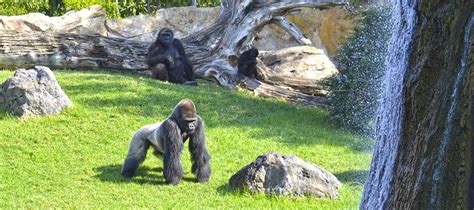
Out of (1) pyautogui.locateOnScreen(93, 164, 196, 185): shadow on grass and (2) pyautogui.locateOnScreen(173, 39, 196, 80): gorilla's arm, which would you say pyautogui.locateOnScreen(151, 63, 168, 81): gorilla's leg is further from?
(1) pyautogui.locateOnScreen(93, 164, 196, 185): shadow on grass

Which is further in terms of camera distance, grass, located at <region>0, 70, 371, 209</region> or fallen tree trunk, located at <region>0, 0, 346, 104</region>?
fallen tree trunk, located at <region>0, 0, 346, 104</region>

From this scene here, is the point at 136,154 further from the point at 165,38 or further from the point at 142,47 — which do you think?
the point at 142,47

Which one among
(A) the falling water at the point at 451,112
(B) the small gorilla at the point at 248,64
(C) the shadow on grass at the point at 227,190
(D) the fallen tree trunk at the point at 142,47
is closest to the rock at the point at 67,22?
(D) the fallen tree trunk at the point at 142,47

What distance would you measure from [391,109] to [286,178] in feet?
13.4

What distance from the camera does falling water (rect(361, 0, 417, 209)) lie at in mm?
3907

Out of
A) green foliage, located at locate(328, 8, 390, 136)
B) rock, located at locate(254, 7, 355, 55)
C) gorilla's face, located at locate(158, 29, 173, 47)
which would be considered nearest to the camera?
green foliage, located at locate(328, 8, 390, 136)

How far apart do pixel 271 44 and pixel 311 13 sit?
1579mm

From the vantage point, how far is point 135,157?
29.6 feet

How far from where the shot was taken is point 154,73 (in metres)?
15.3

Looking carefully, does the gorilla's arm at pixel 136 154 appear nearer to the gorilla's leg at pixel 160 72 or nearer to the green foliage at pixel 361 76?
the green foliage at pixel 361 76

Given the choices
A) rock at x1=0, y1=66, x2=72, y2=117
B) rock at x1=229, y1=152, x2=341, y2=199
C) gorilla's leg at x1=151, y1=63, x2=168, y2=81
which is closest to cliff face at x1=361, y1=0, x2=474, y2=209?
rock at x1=229, y1=152, x2=341, y2=199

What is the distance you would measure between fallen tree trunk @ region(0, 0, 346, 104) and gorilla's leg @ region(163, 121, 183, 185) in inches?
265

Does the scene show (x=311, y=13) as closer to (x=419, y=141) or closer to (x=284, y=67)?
(x=284, y=67)

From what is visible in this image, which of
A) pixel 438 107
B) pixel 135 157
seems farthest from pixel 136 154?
pixel 438 107
